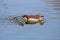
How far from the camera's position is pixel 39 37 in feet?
3.40

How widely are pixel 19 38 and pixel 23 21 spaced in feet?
0.49

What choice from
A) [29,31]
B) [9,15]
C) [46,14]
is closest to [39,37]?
[29,31]

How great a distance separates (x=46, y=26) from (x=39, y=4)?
206 millimetres

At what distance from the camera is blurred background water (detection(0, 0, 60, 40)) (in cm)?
103

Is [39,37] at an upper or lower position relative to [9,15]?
lower

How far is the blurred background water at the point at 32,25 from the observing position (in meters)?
1.03

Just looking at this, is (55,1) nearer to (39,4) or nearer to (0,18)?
(39,4)

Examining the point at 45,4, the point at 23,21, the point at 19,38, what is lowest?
the point at 19,38

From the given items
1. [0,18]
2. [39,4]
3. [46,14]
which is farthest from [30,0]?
[0,18]

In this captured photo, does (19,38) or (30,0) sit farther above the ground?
(30,0)

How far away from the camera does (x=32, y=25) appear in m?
1.05

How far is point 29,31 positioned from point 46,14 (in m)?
0.21

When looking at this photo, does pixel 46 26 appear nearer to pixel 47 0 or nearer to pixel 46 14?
pixel 46 14

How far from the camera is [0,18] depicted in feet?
3.41
